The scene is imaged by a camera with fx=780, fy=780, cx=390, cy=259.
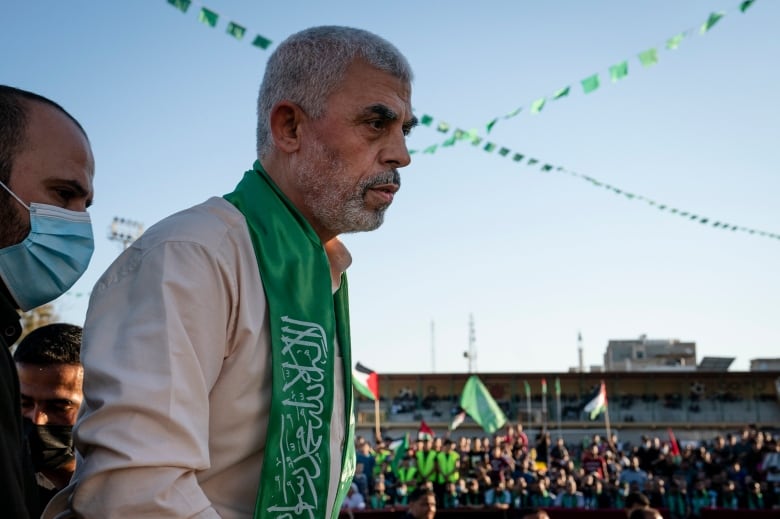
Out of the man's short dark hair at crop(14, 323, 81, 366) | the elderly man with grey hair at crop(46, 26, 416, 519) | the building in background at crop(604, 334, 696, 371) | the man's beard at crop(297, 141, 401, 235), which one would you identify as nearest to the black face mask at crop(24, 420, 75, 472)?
the man's short dark hair at crop(14, 323, 81, 366)

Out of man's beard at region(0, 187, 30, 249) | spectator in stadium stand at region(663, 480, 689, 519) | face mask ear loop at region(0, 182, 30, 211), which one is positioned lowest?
spectator in stadium stand at region(663, 480, 689, 519)

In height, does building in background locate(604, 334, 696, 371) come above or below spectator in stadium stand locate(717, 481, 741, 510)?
above

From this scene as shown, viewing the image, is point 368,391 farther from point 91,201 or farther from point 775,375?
point 775,375

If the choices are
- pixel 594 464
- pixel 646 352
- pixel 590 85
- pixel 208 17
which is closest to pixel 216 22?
pixel 208 17

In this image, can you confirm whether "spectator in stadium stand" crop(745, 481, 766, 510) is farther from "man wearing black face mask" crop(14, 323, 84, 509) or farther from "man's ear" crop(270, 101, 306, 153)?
"man's ear" crop(270, 101, 306, 153)

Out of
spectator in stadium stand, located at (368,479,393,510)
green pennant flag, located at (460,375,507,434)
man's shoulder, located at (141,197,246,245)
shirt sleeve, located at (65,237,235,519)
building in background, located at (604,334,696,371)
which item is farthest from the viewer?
building in background, located at (604,334,696,371)

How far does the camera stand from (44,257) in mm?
2072

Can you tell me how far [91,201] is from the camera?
230 centimetres

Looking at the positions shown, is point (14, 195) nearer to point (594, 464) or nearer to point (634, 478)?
point (634, 478)

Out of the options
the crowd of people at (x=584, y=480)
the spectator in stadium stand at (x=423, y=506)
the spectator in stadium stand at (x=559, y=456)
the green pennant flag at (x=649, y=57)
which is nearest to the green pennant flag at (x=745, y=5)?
the green pennant flag at (x=649, y=57)

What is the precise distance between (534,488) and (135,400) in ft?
63.6

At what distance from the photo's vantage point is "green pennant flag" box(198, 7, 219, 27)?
8859mm

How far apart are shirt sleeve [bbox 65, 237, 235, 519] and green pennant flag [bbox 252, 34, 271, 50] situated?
818 cm

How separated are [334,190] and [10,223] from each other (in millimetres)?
825
